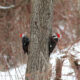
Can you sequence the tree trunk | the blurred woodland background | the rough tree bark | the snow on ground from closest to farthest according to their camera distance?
the snow on ground
the rough tree bark
the tree trunk
the blurred woodland background

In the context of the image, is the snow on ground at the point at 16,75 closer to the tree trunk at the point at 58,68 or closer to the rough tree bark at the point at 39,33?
the rough tree bark at the point at 39,33

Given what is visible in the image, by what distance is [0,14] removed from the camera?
9.96 metres

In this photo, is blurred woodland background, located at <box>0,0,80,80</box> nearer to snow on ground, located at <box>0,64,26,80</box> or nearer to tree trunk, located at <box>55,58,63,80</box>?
snow on ground, located at <box>0,64,26,80</box>

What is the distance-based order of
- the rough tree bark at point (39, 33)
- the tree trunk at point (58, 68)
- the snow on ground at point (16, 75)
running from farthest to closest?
the tree trunk at point (58, 68), the rough tree bark at point (39, 33), the snow on ground at point (16, 75)

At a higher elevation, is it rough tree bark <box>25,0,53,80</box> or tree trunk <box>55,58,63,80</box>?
rough tree bark <box>25,0,53,80</box>

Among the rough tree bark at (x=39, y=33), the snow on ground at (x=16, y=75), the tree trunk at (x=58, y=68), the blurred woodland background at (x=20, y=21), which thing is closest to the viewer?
the snow on ground at (x=16, y=75)


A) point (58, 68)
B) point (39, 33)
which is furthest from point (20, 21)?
point (58, 68)

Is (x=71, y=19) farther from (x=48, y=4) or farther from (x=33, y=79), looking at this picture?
(x=33, y=79)

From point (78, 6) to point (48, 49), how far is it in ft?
23.9

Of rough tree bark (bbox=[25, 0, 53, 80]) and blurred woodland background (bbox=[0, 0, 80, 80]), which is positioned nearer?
rough tree bark (bbox=[25, 0, 53, 80])

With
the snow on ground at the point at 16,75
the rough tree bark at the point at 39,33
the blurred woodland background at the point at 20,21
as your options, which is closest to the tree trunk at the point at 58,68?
the rough tree bark at the point at 39,33

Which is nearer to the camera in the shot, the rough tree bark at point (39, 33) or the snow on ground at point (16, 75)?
the snow on ground at point (16, 75)

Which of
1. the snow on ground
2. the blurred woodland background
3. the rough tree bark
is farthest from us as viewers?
the blurred woodland background

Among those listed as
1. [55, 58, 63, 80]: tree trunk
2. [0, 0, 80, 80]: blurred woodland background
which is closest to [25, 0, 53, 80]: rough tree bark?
[55, 58, 63, 80]: tree trunk
